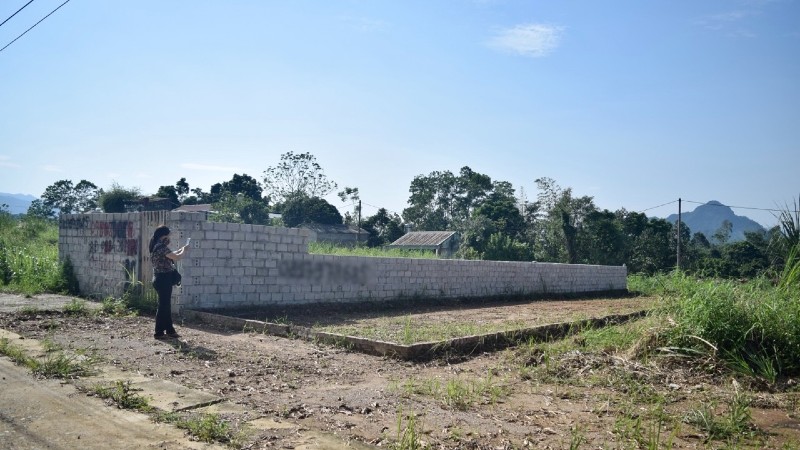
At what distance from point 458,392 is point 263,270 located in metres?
6.52

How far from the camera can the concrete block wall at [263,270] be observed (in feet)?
31.7

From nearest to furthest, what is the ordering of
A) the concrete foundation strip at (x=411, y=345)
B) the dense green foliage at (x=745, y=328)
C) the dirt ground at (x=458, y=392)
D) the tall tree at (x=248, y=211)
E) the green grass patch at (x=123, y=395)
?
1. the dirt ground at (x=458, y=392)
2. the green grass patch at (x=123, y=395)
3. the dense green foliage at (x=745, y=328)
4. the concrete foundation strip at (x=411, y=345)
5. the tall tree at (x=248, y=211)

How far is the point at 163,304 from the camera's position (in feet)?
24.6

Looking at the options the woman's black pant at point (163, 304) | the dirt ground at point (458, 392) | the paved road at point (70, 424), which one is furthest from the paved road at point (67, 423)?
the woman's black pant at point (163, 304)

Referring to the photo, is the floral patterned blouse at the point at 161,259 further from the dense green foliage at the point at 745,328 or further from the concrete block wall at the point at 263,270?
the dense green foliage at the point at 745,328

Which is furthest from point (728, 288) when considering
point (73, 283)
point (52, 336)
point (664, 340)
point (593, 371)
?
point (73, 283)

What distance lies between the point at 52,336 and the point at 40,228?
14404mm

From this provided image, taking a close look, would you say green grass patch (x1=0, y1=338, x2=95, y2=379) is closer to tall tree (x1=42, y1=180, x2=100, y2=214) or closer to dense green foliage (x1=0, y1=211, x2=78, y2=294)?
dense green foliage (x1=0, y1=211, x2=78, y2=294)

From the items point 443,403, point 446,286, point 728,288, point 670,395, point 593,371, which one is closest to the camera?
point 443,403

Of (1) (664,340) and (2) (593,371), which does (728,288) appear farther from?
(2) (593,371)

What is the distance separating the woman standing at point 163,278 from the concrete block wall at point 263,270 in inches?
69.0

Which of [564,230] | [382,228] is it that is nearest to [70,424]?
[564,230]

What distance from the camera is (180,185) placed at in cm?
5438

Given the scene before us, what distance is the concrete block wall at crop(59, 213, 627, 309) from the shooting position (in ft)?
31.7
